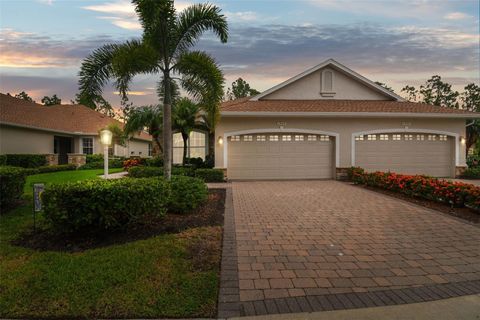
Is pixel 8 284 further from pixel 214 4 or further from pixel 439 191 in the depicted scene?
pixel 439 191

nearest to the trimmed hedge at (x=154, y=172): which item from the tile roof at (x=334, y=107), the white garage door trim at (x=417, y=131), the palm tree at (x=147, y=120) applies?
the tile roof at (x=334, y=107)

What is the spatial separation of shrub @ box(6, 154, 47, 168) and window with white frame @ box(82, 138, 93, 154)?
4766 mm

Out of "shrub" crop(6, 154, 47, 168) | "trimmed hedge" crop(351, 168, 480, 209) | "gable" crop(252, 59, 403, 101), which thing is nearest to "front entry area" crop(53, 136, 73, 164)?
"shrub" crop(6, 154, 47, 168)

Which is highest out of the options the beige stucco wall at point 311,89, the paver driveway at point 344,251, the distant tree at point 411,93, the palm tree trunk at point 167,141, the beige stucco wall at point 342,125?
the distant tree at point 411,93

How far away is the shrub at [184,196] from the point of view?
269 inches

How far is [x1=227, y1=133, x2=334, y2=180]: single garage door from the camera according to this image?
47.8 ft

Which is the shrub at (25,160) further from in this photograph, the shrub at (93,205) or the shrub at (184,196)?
the shrub at (93,205)

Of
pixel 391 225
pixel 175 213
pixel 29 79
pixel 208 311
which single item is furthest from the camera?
pixel 29 79

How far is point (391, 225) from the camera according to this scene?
6.16 meters

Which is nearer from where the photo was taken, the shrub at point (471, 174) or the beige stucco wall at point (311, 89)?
the shrub at point (471, 174)

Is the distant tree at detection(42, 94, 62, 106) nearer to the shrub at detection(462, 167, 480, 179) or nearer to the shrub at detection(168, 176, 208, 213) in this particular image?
the shrub at detection(168, 176, 208, 213)

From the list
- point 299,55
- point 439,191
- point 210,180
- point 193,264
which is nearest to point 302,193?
point 439,191

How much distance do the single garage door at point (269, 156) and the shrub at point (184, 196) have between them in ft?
23.2

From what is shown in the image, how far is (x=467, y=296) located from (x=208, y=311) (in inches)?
111
